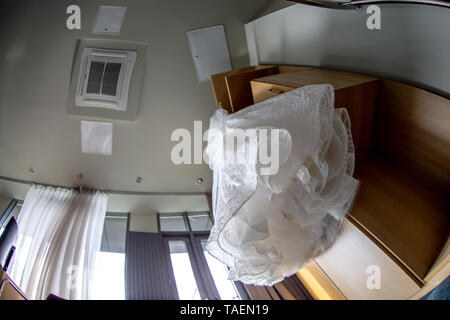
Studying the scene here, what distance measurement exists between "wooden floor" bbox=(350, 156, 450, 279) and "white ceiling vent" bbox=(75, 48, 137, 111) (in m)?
1.57

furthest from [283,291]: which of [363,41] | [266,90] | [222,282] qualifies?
[363,41]

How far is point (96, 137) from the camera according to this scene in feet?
5.52

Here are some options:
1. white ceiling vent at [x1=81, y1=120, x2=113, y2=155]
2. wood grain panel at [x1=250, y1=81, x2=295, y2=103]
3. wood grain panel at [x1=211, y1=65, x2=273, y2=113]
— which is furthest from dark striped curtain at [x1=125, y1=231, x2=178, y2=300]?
wood grain panel at [x1=250, y1=81, x2=295, y2=103]

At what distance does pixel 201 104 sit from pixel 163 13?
25.3 inches

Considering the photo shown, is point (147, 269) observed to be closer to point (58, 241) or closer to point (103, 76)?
point (58, 241)

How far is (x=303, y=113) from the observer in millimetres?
780

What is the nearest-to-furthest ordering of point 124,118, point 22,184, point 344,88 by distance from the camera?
1. point 344,88
2. point 22,184
3. point 124,118

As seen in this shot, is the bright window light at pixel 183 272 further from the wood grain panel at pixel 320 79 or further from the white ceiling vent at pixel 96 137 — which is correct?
the wood grain panel at pixel 320 79

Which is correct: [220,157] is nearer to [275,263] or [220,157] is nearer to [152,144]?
[275,263]

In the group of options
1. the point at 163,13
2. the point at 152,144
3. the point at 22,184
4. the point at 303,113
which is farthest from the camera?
the point at 152,144

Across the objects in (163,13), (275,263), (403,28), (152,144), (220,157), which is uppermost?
(163,13)

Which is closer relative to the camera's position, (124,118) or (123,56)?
(123,56)

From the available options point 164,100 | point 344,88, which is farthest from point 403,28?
point 164,100

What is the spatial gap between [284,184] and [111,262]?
1511mm
